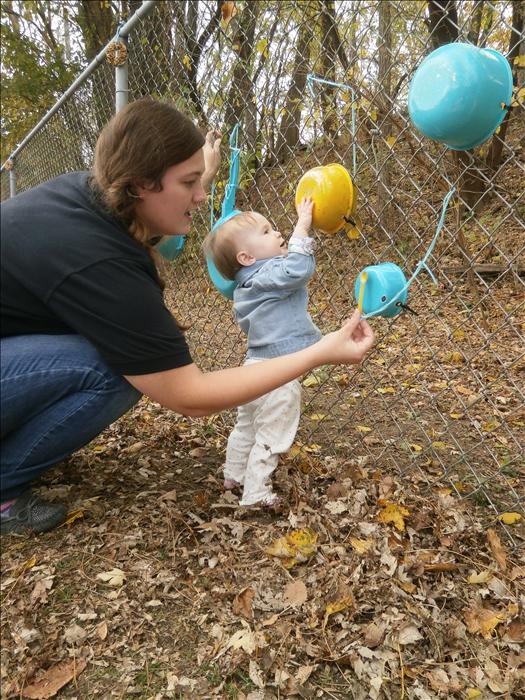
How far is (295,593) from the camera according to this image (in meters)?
1.76

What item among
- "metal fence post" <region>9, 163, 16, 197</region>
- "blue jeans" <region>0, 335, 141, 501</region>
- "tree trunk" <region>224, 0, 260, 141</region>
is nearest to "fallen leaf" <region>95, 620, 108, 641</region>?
"blue jeans" <region>0, 335, 141, 501</region>

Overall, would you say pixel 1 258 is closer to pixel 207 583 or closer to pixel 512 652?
pixel 207 583

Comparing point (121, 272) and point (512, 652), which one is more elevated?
point (121, 272)

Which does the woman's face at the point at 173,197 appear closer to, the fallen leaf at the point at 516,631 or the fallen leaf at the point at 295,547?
the fallen leaf at the point at 295,547

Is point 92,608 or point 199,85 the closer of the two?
point 92,608

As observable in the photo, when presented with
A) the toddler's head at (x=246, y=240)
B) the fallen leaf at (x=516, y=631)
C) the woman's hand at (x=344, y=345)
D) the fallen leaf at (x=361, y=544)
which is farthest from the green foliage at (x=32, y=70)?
the fallen leaf at (x=516, y=631)

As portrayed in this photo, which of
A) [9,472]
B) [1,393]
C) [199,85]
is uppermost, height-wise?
[199,85]

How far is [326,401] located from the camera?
3393 mm

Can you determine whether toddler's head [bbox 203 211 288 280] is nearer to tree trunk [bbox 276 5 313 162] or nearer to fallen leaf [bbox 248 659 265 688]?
tree trunk [bbox 276 5 313 162]

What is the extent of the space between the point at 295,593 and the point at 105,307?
1.13m

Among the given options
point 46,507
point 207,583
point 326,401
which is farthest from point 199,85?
point 207,583

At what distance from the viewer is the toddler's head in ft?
6.95

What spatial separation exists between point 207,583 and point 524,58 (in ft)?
10.0

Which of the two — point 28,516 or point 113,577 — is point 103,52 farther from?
point 113,577
